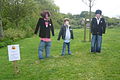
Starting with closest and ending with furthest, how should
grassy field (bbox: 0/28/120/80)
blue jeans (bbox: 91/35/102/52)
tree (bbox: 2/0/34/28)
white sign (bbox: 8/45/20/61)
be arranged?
grassy field (bbox: 0/28/120/80)
white sign (bbox: 8/45/20/61)
blue jeans (bbox: 91/35/102/52)
tree (bbox: 2/0/34/28)

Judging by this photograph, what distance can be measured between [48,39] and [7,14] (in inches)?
747

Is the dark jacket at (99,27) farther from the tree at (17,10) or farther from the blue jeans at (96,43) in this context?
the tree at (17,10)

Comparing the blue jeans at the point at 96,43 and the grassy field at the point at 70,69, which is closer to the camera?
the grassy field at the point at 70,69

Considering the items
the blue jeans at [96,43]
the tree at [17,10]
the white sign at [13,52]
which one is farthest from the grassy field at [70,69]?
the tree at [17,10]

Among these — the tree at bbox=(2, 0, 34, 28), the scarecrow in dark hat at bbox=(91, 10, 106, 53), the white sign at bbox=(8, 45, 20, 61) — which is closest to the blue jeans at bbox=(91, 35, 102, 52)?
the scarecrow in dark hat at bbox=(91, 10, 106, 53)

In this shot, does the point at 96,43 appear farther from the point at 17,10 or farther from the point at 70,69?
the point at 17,10

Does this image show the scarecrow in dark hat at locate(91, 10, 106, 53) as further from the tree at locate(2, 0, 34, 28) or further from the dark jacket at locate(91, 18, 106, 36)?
the tree at locate(2, 0, 34, 28)

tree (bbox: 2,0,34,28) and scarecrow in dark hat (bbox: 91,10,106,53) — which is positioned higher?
tree (bbox: 2,0,34,28)

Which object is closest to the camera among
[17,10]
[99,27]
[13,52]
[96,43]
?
[13,52]

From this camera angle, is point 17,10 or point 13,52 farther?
point 17,10

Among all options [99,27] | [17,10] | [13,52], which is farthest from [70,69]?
[17,10]

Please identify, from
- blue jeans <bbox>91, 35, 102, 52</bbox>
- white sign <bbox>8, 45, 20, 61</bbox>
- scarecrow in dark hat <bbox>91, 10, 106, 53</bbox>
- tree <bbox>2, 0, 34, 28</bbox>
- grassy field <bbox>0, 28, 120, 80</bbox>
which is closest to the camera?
grassy field <bbox>0, 28, 120, 80</bbox>

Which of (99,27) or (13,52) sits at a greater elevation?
(99,27)

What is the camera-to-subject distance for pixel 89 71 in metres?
6.82
